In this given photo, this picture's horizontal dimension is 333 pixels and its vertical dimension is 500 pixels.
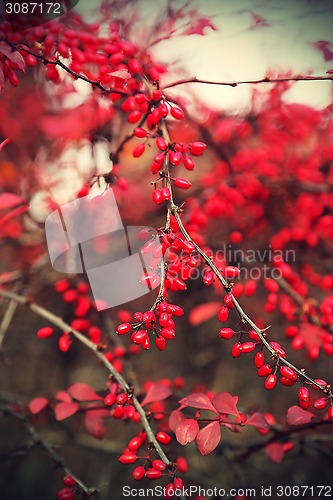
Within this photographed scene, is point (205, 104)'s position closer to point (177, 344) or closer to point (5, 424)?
point (177, 344)

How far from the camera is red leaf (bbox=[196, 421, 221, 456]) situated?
80 centimetres

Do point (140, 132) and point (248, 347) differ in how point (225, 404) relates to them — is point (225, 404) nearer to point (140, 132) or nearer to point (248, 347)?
point (248, 347)

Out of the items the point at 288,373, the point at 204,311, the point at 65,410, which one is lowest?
the point at 204,311

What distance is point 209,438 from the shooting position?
0.81m

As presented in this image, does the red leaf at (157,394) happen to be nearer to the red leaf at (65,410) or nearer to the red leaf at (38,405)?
the red leaf at (65,410)

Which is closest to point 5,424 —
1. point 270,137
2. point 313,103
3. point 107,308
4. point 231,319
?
point 107,308

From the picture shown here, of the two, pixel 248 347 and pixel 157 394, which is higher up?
pixel 248 347

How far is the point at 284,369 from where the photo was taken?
0.68 meters

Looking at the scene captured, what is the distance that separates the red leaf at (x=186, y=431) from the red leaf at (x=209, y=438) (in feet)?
0.06

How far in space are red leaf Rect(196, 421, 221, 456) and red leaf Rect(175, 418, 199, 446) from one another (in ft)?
0.06

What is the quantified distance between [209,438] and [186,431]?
5 cm

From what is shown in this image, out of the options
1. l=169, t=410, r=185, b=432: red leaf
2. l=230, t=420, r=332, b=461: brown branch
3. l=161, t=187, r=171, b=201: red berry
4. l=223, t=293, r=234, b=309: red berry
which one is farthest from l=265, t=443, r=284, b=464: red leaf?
l=161, t=187, r=171, b=201: red berry

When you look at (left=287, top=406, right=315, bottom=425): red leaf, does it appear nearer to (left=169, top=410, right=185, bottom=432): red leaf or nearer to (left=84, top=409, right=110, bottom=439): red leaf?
(left=169, top=410, right=185, bottom=432): red leaf

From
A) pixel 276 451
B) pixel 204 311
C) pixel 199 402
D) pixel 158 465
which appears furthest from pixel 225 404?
pixel 204 311
